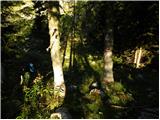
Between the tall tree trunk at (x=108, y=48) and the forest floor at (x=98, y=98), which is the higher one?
the tall tree trunk at (x=108, y=48)

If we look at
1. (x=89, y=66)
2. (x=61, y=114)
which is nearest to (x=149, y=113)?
(x=61, y=114)

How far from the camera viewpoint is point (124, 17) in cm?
2477

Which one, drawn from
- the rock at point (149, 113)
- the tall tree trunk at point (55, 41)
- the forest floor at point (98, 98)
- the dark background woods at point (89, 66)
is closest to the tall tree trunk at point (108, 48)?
the dark background woods at point (89, 66)

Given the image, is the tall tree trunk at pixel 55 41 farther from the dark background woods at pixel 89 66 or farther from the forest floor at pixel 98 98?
the forest floor at pixel 98 98

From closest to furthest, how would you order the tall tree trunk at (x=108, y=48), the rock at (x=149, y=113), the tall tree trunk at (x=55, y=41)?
1. the rock at (x=149, y=113)
2. the tall tree trunk at (x=55, y=41)
3. the tall tree trunk at (x=108, y=48)

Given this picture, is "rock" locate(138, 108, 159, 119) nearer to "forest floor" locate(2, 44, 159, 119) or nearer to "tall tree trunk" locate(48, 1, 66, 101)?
"forest floor" locate(2, 44, 159, 119)

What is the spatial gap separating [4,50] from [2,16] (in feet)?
7.17

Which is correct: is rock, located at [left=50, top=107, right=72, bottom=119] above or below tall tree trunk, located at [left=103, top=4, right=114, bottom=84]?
below

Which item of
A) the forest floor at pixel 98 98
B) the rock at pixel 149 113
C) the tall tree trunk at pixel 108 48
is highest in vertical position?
the tall tree trunk at pixel 108 48

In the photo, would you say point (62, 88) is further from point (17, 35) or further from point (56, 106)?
point (17, 35)

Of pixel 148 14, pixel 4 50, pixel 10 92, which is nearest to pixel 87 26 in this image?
pixel 148 14

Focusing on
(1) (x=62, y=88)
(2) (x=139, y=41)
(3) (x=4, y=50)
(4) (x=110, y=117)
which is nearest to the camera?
(4) (x=110, y=117)

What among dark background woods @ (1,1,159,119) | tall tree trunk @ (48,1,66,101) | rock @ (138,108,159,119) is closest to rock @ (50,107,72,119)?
dark background woods @ (1,1,159,119)

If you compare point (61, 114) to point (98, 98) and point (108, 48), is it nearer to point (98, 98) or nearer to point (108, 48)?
point (98, 98)
